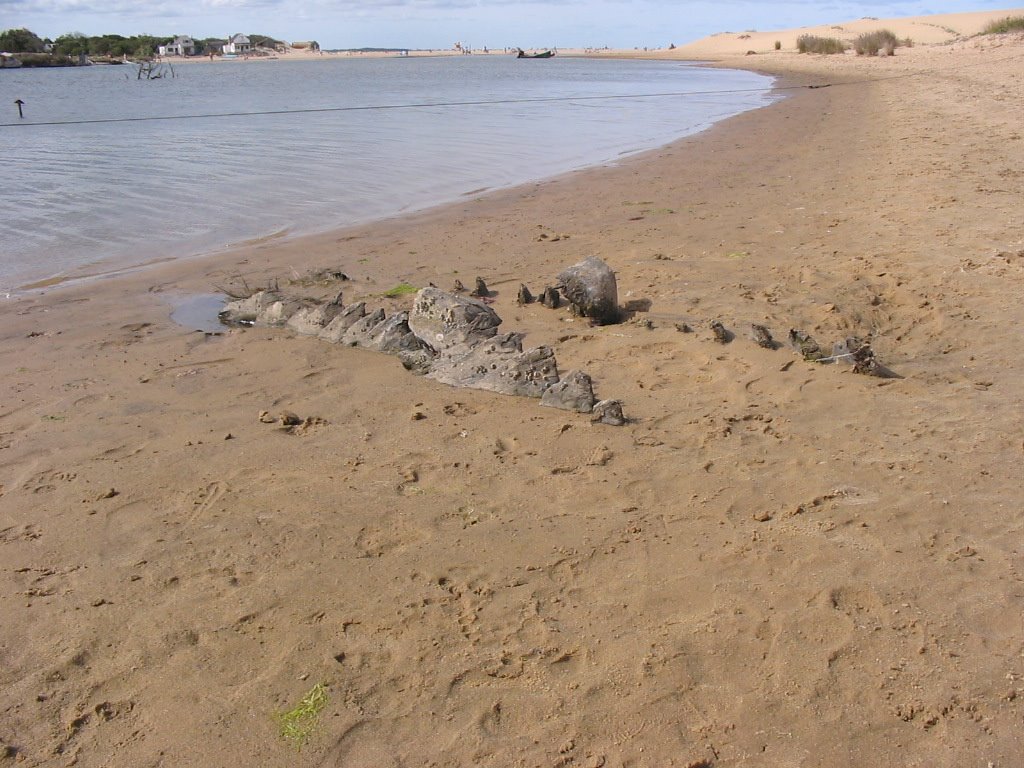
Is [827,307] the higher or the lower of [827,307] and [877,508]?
the higher

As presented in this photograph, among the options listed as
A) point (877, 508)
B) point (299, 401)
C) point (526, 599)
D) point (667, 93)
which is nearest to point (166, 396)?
point (299, 401)

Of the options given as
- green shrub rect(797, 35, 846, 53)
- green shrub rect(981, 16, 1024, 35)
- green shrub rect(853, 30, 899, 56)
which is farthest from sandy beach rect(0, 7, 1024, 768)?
green shrub rect(797, 35, 846, 53)

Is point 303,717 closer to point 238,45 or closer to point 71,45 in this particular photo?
point 71,45

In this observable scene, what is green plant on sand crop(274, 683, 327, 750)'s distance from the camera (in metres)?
2.31

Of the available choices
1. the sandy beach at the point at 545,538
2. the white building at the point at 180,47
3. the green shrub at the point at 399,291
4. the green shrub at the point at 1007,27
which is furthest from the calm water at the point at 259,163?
the white building at the point at 180,47

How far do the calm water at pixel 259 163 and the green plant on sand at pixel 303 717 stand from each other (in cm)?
659

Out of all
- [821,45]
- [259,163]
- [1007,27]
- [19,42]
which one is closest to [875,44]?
[1007,27]

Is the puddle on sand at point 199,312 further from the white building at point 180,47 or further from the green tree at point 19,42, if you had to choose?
the white building at point 180,47

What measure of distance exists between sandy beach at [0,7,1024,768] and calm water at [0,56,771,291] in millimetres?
3222

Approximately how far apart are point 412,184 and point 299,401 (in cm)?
850

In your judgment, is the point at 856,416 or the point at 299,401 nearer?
the point at 856,416

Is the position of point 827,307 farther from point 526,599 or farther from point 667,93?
point 667,93

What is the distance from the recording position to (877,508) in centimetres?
327

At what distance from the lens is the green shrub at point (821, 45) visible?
48375mm
